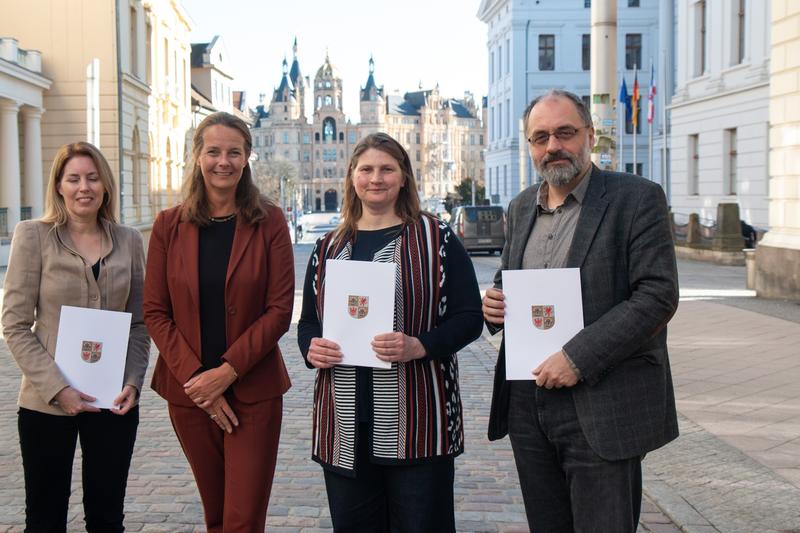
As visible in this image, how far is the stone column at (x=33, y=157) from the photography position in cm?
3406

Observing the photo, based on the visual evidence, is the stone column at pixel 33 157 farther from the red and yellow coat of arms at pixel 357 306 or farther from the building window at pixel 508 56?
the building window at pixel 508 56

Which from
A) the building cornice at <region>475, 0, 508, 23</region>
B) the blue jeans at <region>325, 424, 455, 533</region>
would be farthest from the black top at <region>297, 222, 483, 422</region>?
the building cornice at <region>475, 0, 508, 23</region>

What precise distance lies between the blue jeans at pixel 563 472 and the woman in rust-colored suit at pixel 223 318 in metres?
1.08

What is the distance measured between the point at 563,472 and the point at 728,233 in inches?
989

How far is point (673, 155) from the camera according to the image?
3775 cm

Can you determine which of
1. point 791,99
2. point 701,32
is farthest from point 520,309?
point 701,32

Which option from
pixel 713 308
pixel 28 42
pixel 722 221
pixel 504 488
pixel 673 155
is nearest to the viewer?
pixel 504 488

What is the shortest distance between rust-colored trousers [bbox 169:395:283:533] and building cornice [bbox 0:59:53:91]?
2907cm

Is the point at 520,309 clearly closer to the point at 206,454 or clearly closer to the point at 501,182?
the point at 206,454

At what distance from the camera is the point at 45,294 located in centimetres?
423

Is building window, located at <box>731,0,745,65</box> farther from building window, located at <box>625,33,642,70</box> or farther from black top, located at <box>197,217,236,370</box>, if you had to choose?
building window, located at <box>625,33,642,70</box>

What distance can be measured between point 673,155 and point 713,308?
23.1 m

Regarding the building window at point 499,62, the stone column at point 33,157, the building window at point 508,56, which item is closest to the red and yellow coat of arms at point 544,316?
the stone column at point 33,157

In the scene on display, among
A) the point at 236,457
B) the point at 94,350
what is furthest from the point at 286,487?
the point at 94,350
